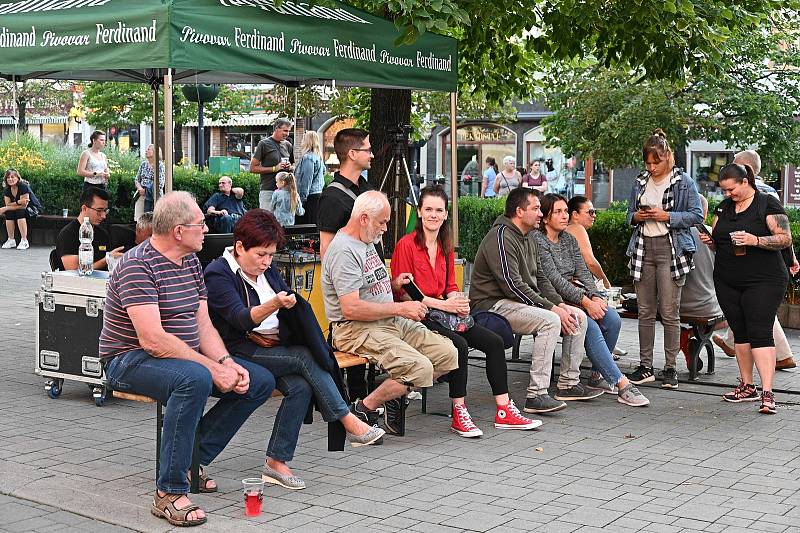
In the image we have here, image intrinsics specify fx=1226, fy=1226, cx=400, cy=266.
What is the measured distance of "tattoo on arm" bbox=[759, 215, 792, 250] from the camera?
8.44 metres

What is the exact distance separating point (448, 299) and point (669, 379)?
2386mm

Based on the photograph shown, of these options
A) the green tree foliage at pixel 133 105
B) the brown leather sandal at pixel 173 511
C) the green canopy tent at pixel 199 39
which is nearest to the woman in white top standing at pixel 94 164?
the green canopy tent at pixel 199 39

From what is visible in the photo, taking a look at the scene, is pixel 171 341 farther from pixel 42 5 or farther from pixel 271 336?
pixel 42 5

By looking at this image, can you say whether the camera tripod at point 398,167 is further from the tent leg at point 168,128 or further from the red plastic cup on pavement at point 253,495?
the red plastic cup on pavement at point 253,495

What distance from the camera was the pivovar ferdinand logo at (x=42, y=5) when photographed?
8328 mm

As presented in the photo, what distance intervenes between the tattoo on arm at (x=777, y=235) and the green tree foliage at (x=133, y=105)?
27.3 m

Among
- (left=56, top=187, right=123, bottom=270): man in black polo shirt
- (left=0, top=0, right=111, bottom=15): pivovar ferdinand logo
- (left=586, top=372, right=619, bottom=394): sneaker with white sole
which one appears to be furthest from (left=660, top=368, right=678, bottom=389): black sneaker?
(left=0, top=0, right=111, bottom=15): pivovar ferdinand logo

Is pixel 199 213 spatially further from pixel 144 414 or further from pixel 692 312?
pixel 692 312

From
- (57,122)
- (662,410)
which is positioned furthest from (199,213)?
(57,122)

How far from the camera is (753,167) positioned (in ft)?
32.1

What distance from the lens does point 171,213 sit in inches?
231

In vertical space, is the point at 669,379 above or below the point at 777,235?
below

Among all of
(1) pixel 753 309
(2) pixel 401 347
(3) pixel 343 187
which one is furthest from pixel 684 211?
(2) pixel 401 347

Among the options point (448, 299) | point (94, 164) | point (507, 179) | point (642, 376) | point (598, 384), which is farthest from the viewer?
point (507, 179)
